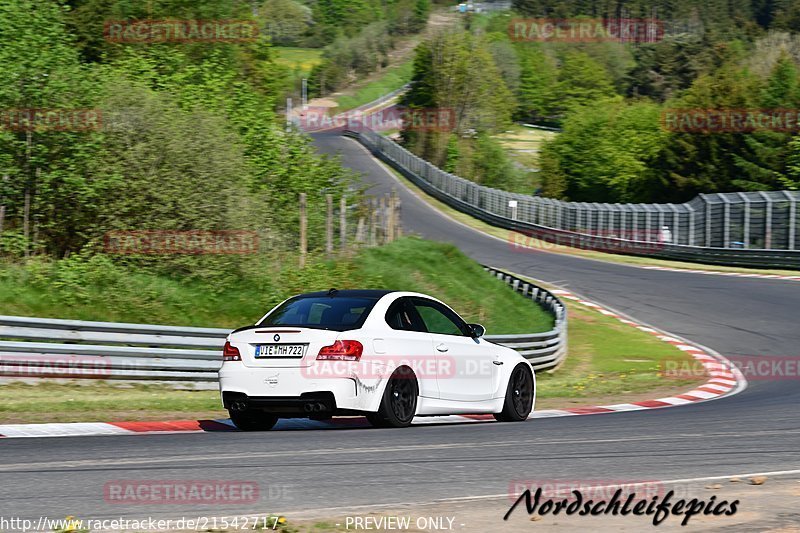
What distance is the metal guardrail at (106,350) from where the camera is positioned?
47.5ft

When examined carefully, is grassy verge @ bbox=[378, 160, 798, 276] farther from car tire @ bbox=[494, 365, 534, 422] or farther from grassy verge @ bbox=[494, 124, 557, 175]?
grassy verge @ bbox=[494, 124, 557, 175]

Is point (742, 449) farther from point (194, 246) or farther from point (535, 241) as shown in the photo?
point (535, 241)

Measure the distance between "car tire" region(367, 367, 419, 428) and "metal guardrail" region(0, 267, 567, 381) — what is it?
599 cm

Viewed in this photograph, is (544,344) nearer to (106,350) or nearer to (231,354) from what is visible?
(106,350)

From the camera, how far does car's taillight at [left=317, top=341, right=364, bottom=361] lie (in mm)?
9867

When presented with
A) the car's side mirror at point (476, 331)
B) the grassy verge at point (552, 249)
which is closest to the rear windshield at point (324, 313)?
the car's side mirror at point (476, 331)

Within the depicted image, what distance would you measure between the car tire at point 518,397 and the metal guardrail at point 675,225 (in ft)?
88.1

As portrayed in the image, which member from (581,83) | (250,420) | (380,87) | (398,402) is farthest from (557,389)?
(581,83)

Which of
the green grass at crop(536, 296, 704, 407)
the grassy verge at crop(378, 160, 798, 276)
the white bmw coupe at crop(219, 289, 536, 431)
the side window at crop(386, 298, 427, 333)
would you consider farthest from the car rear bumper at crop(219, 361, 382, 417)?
the grassy verge at crop(378, 160, 798, 276)

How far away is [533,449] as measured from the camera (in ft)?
29.2

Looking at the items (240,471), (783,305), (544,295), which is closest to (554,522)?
(240,471)

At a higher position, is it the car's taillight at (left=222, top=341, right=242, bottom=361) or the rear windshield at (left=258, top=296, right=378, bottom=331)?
the rear windshield at (left=258, top=296, right=378, bottom=331)

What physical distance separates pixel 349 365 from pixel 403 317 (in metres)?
1.14

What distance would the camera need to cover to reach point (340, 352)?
32.4 ft
